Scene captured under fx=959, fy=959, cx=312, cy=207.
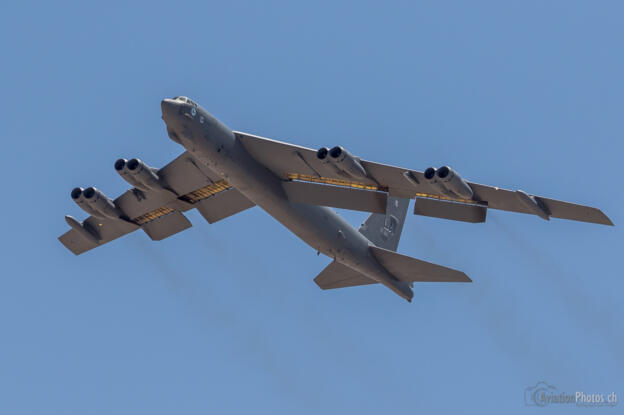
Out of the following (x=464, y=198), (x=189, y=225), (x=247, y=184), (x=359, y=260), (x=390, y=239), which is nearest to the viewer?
(x=464, y=198)

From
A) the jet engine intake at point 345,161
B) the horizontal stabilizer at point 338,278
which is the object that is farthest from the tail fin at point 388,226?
the jet engine intake at point 345,161

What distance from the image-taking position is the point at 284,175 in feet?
116

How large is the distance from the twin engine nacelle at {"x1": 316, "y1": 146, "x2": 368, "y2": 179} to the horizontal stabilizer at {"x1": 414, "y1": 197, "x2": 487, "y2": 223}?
11.0ft

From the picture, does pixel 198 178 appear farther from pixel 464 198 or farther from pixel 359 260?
pixel 464 198

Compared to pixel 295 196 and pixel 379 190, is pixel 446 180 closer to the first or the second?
pixel 379 190

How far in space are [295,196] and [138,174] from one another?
6004 millimetres

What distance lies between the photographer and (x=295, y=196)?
116ft

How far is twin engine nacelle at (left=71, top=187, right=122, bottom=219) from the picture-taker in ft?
123

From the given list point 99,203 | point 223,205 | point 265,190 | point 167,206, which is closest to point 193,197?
point 223,205

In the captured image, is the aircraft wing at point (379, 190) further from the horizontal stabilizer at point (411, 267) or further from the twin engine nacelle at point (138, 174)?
the twin engine nacelle at point (138, 174)

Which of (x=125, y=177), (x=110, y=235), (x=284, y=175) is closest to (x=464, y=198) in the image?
(x=284, y=175)

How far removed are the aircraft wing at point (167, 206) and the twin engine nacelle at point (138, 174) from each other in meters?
0.38

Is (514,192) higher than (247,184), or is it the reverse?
(247,184)

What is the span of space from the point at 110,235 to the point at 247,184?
9267mm
